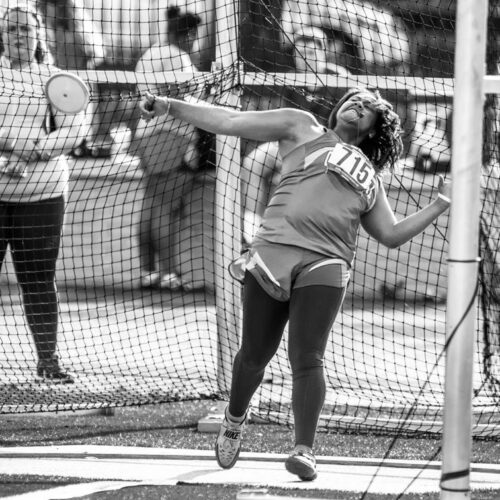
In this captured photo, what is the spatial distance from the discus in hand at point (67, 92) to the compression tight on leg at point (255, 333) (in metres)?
1.29

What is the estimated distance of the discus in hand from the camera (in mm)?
4883

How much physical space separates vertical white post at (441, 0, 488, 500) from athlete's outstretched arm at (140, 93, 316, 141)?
4.08ft

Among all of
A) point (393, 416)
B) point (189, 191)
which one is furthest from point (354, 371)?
point (189, 191)

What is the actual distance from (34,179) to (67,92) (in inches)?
43.0

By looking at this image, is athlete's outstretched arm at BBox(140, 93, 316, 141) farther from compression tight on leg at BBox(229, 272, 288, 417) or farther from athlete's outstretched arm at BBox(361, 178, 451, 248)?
compression tight on leg at BBox(229, 272, 288, 417)

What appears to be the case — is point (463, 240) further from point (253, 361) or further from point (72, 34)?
point (72, 34)

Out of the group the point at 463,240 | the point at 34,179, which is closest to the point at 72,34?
the point at 34,179

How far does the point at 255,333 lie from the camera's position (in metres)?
4.21

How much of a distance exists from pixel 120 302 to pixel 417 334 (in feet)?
8.05

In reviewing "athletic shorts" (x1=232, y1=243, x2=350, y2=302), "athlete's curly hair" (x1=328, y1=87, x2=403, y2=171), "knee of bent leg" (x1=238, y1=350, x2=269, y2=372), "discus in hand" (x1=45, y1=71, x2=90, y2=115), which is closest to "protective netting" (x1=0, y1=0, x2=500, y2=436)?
"discus in hand" (x1=45, y1=71, x2=90, y2=115)

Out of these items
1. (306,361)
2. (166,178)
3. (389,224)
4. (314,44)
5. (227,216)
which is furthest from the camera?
(166,178)

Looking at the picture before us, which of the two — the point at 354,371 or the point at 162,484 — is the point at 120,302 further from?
the point at 162,484

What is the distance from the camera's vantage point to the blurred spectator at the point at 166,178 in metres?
7.77

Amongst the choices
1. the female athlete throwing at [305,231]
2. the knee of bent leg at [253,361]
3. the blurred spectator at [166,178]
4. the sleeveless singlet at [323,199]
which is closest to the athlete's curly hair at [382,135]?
the female athlete throwing at [305,231]
